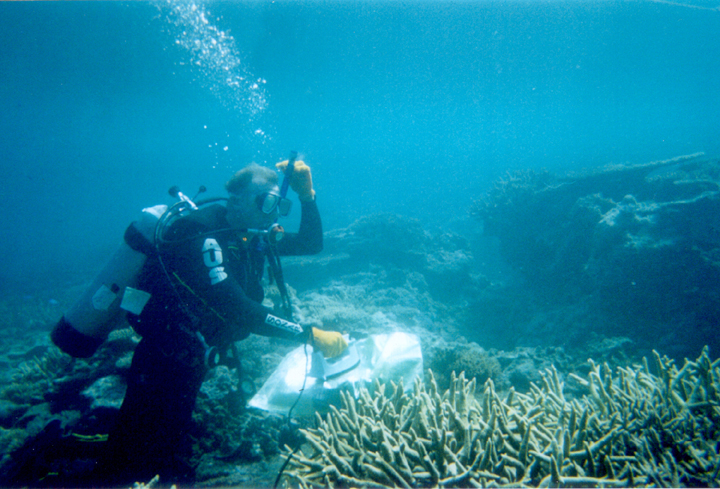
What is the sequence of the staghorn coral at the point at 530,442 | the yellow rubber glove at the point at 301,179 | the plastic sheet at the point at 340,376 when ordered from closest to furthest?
the staghorn coral at the point at 530,442 → the plastic sheet at the point at 340,376 → the yellow rubber glove at the point at 301,179

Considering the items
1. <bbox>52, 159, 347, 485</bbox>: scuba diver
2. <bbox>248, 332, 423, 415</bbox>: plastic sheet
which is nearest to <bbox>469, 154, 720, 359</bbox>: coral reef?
<bbox>248, 332, 423, 415</bbox>: plastic sheet

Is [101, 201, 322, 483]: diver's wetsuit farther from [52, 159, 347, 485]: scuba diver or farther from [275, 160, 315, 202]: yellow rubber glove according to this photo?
[275, 160, 315, 202]: yellow rubber glove

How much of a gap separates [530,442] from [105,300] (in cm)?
413

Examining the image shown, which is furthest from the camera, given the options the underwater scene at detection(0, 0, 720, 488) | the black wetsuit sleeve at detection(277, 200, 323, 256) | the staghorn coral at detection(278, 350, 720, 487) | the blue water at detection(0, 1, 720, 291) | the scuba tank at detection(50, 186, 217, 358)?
the blue water at detection(0, 1, 720, 291)

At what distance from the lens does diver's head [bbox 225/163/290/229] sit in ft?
10.7

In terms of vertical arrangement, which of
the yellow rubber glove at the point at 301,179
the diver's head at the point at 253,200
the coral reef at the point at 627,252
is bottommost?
the diver's head at the point at 253,200

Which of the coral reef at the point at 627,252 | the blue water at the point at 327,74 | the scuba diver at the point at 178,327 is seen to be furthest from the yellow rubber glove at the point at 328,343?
the blue water at the point at 327,74

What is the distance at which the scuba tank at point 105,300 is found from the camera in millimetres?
2969

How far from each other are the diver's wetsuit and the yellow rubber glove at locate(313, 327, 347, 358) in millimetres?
158

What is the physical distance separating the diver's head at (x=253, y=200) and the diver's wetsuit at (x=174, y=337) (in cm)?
37

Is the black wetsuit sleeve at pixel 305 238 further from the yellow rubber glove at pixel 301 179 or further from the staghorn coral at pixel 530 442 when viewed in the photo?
the staghorn coral at pixel 530 442

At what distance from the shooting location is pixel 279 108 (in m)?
41.2

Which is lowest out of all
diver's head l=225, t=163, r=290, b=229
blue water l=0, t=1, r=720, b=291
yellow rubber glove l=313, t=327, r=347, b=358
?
yellow rubber glove l=313, t=327, r=347, b=358


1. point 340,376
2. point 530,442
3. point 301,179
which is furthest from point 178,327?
point 530,442
